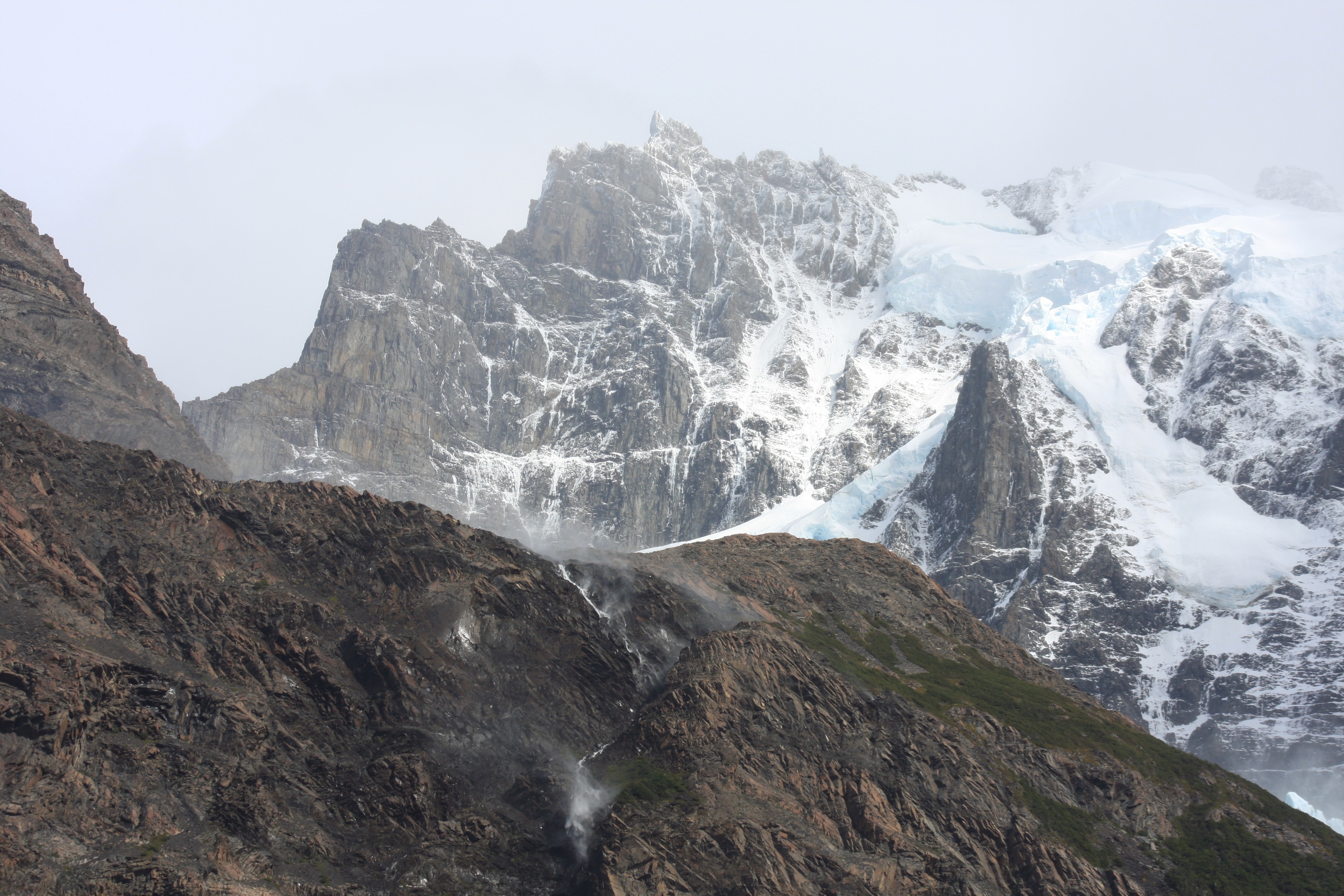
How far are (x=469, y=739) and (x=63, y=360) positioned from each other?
11443 centimetres

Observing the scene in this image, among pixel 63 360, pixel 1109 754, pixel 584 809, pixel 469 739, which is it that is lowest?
pixel 1109 754

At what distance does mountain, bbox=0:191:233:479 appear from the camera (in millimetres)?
163250

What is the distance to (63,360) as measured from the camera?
171 meters

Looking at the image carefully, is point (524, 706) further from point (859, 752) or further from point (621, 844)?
point (859, 752)

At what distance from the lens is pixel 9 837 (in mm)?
62312

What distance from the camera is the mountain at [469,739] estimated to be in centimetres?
7288

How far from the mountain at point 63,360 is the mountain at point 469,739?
69.8m

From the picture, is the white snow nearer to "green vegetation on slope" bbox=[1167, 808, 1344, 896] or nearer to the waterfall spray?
"green vegetation on slope" bbox=[1167, 808, 1344, 896]

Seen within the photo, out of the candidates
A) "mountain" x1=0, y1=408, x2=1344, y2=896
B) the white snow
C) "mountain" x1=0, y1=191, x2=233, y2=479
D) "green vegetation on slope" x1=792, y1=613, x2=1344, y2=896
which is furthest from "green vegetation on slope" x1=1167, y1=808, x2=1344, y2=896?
"mountain" x1=0, y1=191, x2=233, y2=479

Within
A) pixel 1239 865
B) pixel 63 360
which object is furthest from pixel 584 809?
pixel 63 360

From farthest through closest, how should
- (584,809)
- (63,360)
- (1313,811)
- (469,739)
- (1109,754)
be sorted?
(1313,811) < (63,360) < (1109,754) < (469,739) < (584,809)

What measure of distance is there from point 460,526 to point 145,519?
104ft

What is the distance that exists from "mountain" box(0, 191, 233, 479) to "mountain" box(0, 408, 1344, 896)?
6979cm

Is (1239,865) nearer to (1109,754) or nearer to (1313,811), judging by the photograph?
(1109,754)
